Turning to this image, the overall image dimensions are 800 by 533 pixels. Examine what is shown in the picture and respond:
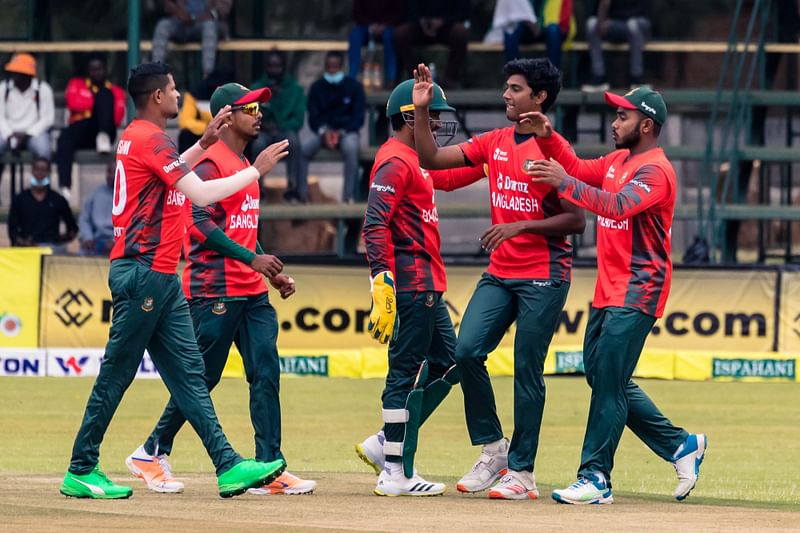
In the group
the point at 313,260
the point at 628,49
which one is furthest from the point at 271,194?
the point at 628,49

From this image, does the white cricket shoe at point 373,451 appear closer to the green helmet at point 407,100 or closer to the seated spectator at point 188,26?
the green helmet at point 407,100

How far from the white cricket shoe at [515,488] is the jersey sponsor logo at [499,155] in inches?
68.2

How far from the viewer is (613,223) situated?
890 centimetres

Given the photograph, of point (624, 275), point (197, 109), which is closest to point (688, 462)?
point (624, 275)

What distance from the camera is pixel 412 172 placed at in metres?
9.17

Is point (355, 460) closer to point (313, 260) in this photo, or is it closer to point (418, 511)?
point (418, 511)

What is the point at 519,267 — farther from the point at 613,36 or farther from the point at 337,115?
the point at 613,36

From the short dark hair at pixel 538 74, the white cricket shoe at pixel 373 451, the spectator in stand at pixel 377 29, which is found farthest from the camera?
the spectator in stand at pixel 377 29

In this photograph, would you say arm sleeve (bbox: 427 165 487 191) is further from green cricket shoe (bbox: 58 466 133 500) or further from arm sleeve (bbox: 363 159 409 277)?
green cricket shoe (bbox: 58 466 133 500)

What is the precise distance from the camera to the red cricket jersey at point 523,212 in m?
9.08

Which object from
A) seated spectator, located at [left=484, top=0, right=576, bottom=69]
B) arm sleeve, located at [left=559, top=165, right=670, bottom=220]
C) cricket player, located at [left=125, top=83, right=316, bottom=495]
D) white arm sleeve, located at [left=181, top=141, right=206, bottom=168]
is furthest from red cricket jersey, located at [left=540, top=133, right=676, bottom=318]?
seated spectator, located at [left=484, top=0, right=576, bottom=69]

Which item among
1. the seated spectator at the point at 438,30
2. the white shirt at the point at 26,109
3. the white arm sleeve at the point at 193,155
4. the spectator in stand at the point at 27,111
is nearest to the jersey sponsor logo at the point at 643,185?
the white arm sleeve at the point at 193,155

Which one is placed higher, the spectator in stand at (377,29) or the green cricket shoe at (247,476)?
the spectator in stand at (377,29)

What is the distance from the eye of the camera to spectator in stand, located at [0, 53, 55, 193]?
69.1 feet
